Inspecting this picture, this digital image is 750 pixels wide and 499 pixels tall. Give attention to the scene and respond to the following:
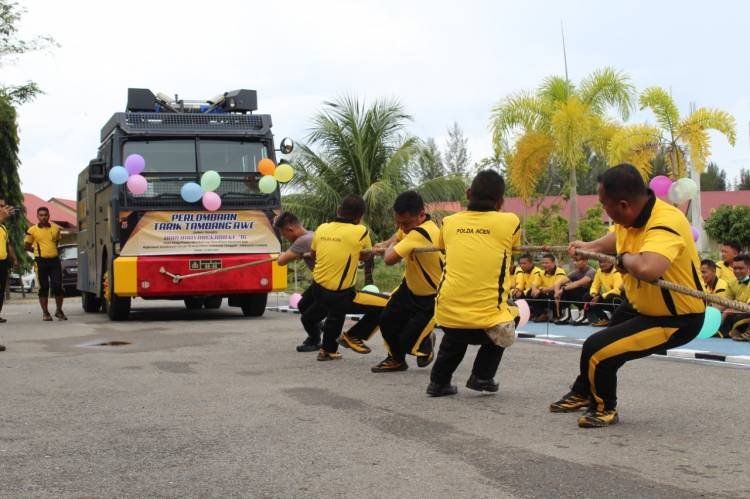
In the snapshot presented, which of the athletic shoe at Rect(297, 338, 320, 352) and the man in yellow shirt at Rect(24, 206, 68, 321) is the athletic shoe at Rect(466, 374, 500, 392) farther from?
the man in yellow shirt at Rect(24, 206, 68, 321)

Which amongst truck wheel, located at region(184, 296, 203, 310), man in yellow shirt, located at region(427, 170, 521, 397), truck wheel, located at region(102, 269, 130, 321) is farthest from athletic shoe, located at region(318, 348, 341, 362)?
truck wheel, located at region(184, 296, 203, 310)

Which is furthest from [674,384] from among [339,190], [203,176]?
[339,190]

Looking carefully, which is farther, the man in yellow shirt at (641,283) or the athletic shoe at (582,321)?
the athletic shoe at (582,321)

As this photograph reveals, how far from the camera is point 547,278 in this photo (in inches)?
686

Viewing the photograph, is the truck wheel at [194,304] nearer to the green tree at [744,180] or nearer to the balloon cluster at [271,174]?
the balloon cluster at [271,174]

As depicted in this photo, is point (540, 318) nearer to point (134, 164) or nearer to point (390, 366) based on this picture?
point (134, 164)

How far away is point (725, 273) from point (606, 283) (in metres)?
2.19

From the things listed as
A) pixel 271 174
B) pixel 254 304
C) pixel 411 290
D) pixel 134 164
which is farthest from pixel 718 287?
pixel 134 164

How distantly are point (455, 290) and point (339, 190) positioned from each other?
70.7 feet

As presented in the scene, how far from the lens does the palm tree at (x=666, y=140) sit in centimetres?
2352

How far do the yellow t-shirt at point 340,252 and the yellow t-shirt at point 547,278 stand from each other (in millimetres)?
7346

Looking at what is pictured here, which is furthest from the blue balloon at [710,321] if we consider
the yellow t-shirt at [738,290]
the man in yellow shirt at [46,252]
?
the man in yellow shirt at [46,252]

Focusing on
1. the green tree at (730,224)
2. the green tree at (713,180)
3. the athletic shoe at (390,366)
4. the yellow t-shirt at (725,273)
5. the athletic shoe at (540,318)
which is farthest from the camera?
the green tree at (713,180)

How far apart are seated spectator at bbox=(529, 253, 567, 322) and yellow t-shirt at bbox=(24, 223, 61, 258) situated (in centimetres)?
829
